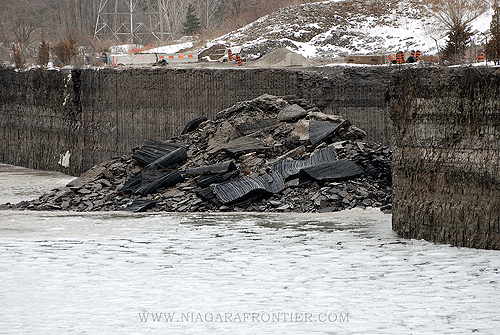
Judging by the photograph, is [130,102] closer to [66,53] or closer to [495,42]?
[66,53]

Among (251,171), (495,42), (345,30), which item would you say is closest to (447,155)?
(495,42)

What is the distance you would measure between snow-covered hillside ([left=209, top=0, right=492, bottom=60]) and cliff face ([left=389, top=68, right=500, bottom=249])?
20002 mm

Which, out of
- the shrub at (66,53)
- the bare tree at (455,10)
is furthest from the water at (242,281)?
the bare tree at (455,10)

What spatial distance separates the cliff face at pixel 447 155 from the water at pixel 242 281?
1.11 ft

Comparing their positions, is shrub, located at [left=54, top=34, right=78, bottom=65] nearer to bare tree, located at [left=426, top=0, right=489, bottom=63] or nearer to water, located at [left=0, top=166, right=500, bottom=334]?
bare tree, located at [left=426, top=0, right=489, bottom=63]

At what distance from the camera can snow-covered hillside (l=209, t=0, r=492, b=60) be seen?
96.6 feet

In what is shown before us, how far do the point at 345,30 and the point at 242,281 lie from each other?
27.5m

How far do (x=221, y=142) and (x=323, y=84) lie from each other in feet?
13.0

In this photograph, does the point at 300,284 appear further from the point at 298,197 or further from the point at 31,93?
the point at 31,93

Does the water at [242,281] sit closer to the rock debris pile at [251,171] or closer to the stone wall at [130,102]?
the rock debris pile at [251,171]

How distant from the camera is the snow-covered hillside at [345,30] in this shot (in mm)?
29438

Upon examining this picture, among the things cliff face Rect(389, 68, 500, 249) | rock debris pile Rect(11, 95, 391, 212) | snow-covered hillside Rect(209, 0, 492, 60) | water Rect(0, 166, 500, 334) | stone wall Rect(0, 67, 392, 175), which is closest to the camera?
water Rect(0, 166, 500, 334)

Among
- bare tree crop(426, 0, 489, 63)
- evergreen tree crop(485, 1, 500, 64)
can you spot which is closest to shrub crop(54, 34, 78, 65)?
bare tree crop(426, 0, 489, 63)

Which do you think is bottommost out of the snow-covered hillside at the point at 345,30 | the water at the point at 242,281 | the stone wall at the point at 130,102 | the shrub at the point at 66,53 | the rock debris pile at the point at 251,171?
the water at the point at 242,281
